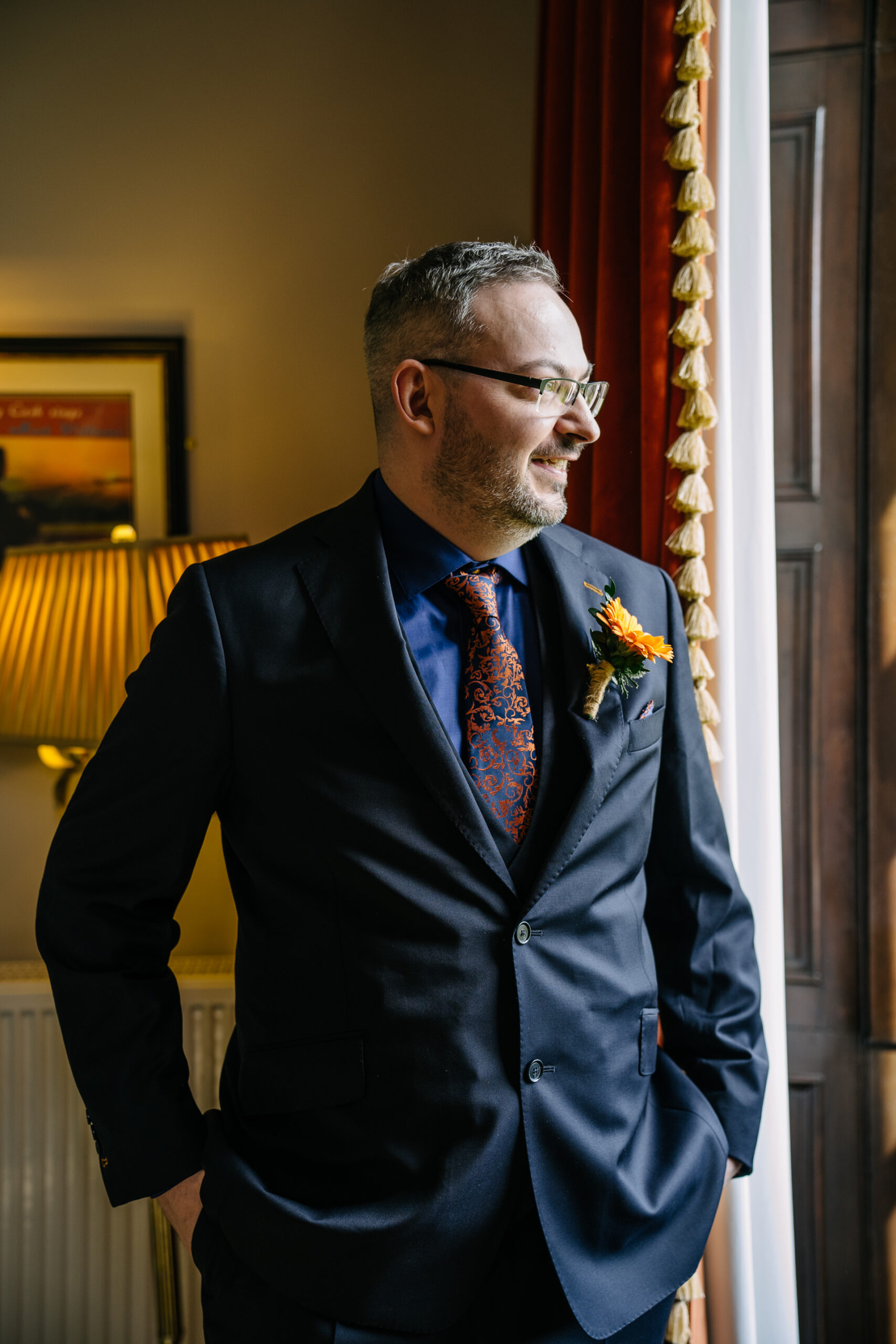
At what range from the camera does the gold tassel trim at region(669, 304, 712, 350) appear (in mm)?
1295

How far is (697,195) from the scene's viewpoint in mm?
1283

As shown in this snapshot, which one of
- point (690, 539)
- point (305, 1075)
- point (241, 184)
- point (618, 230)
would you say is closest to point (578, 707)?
point (690, 539)

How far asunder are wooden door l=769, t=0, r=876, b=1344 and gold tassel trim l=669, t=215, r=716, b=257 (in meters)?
0.30

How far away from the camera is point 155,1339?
1.71 metres

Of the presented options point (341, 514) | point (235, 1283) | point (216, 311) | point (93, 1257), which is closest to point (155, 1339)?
point (93, 1257)

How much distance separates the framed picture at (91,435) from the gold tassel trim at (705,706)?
120 cm

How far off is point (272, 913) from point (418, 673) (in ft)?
1.08

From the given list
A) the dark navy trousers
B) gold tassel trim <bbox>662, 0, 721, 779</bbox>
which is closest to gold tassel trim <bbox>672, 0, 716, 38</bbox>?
gold tassel trim <bbox>662, 0, 721, 779</bbox>

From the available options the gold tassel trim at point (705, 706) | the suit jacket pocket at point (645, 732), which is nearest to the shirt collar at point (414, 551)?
→ the suit jacket pocket at point (645, 732)

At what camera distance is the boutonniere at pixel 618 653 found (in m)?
1.05

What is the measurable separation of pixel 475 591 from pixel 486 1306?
2.67ft

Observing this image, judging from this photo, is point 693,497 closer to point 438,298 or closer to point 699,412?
point 699,412

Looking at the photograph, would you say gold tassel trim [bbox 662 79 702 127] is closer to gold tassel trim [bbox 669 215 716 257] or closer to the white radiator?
gold tassel trim [bbox 669 215 716 257]

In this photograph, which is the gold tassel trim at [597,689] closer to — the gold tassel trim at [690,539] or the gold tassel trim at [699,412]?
the gold tassel trim at [690,539]
